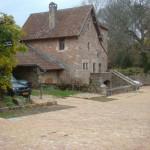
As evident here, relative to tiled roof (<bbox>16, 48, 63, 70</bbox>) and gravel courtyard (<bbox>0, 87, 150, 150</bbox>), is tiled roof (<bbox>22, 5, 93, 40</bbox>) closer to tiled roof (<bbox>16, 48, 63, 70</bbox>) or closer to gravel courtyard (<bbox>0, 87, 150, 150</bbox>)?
tiled roof (<bbox>16, 48, 63, 70</bbox>)

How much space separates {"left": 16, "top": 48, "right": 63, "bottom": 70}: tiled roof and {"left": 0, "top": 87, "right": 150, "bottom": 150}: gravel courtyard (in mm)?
15014

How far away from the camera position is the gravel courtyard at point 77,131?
1338 cm

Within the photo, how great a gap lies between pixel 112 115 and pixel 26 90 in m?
7.94

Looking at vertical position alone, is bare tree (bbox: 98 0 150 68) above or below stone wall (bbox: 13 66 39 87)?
above

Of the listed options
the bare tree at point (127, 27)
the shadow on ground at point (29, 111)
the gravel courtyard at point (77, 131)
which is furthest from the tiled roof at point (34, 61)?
the bare tree at point (127, 27)

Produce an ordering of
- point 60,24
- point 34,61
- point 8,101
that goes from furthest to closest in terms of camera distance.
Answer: point 60,24, point 34,61, point 8,101

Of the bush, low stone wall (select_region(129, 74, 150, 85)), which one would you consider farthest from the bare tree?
the bush

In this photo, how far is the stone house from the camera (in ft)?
136

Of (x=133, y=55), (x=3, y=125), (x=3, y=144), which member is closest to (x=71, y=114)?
(x=3, y=125)

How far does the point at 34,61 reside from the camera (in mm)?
39375

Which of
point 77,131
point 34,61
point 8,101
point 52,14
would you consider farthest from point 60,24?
point 77,131

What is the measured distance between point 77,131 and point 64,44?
87.4 feet

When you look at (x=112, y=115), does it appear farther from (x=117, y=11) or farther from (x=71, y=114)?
(x=117, y=11)

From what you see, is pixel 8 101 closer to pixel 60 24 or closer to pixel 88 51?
pixel 60 24
